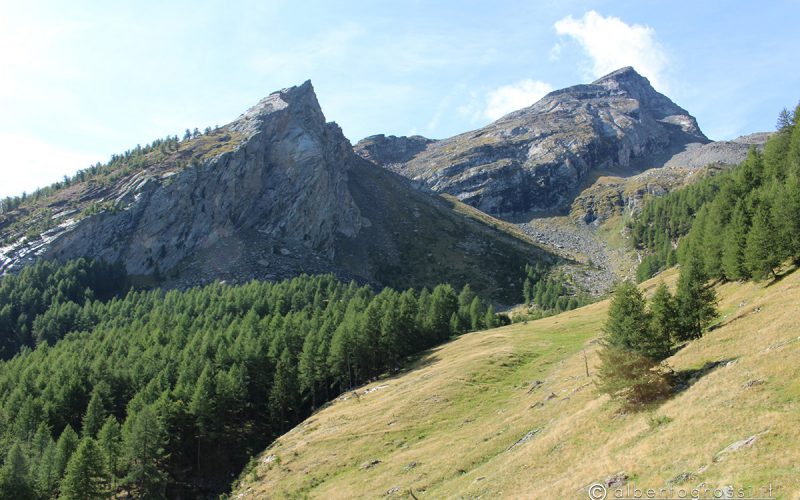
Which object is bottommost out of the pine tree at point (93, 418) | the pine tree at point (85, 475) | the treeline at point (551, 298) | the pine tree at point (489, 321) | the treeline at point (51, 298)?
the treeline at point (551, 298)

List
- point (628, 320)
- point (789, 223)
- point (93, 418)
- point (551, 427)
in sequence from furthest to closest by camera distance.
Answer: point (93, 418) < point (789, 223) < point (628, 320) < point (551, 427)

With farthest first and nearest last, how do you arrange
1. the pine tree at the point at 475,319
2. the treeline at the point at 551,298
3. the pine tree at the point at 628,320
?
the treeline at the point at 551,298
the pine tree at the point at 475,319
the pine tree at the point at 628,320

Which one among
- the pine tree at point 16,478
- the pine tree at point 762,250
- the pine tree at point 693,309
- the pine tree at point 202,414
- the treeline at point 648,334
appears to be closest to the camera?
the treeline at point 648,334

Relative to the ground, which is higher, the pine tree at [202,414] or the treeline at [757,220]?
the treeline at [757,220]

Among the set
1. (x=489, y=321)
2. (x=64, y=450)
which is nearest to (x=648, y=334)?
(x=64, y=450)

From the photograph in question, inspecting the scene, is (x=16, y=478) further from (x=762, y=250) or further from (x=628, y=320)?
(x=762, y=250)

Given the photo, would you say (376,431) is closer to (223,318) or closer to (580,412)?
(580,412)

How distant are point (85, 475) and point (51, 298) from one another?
413 ft

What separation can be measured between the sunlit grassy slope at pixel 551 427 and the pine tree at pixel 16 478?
2282 cm

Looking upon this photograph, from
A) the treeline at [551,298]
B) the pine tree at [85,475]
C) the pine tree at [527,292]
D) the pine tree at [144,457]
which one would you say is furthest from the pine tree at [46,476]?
the pine tree at [527,292]

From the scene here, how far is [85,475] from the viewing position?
57.6 metres

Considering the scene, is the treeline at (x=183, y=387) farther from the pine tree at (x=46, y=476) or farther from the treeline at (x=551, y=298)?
the treeline at (x=551, y=298)

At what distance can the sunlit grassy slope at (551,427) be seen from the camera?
26.2m

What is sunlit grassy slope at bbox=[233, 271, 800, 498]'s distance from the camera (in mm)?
26188
